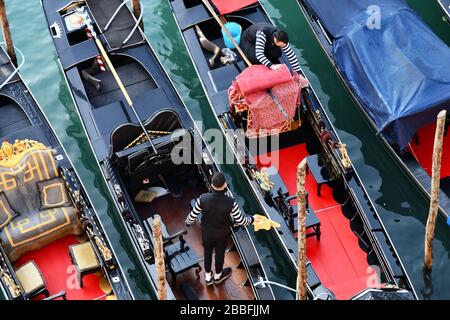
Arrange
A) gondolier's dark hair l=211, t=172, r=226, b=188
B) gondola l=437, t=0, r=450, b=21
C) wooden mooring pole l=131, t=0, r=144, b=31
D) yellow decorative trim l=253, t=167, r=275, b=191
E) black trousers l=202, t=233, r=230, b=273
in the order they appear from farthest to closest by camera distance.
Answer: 1. wooden mooring pole l=131, t=0, r=144, b=31
2. gondola l=437, t=0, r=450, b=21
3. yellow decorative trim l=253, t=167, r=275, b=191
4. black trousers l=202, t=233, r=230, b=273
5. gondolier's dark hair l=211, t=172, r=226, b=188

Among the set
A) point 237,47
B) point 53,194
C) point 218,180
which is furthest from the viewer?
point 237,47

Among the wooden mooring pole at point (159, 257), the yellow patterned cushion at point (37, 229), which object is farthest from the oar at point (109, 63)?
the wooden mooring pole at point (159, 257)

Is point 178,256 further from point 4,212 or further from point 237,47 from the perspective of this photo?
point 237,47

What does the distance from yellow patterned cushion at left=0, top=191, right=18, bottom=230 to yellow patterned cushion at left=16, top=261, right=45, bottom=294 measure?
53 cm

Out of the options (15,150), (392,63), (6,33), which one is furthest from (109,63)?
(392,63)

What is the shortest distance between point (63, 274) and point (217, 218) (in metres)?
1.96

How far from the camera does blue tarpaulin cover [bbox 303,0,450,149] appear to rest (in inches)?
360

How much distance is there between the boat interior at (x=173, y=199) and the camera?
8391 millimetres

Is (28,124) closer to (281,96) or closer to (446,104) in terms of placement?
(281,96)

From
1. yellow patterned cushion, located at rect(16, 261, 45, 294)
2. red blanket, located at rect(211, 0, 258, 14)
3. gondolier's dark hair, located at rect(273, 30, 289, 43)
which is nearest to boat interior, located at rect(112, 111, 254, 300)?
yellow patterned cushion, located at rect(16, 261, 45, 294)

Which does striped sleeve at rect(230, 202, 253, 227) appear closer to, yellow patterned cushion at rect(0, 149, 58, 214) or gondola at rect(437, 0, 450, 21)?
yellow patterned cushion at rect(0, 149, 58, 214)

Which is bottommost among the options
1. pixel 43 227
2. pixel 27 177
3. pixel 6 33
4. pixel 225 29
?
pixel 43 227

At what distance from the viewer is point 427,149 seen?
979cm
